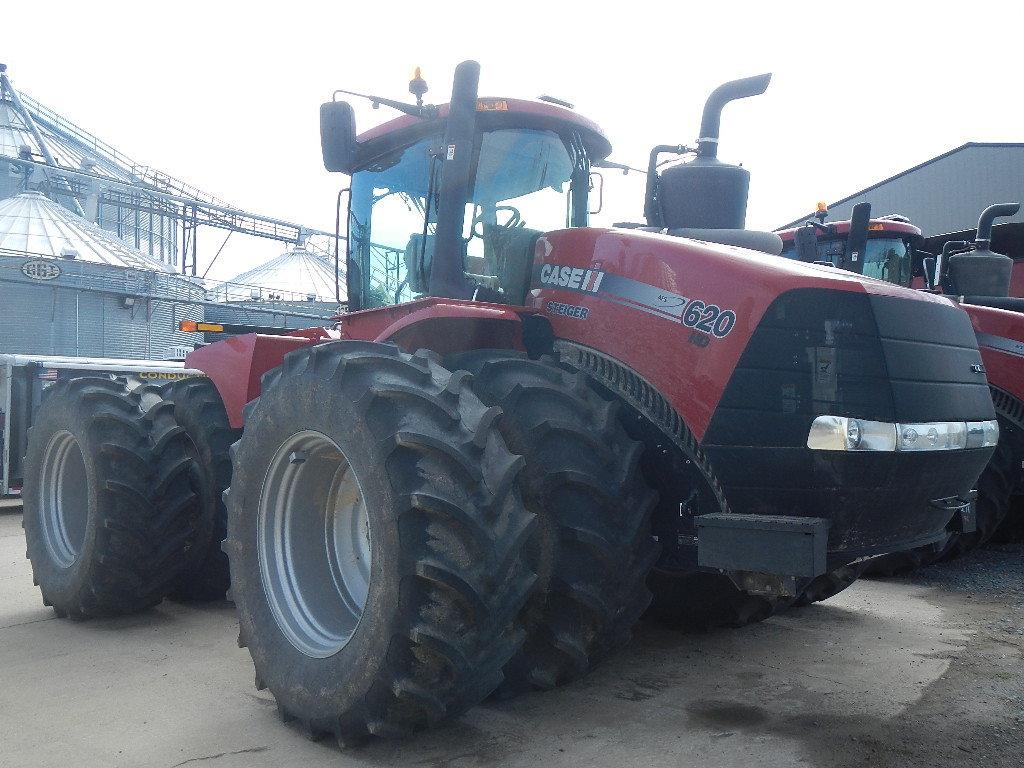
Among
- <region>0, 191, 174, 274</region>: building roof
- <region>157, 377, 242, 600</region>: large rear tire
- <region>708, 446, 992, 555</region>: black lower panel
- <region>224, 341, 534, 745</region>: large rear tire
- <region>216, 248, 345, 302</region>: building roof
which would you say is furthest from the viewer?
<region>216, 248, 345, 302</region>: building roof

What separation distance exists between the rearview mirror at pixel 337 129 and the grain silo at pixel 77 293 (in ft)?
49.1

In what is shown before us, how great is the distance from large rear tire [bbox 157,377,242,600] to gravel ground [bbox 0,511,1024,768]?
227 millimetres

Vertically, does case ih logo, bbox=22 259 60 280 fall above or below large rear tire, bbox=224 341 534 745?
above

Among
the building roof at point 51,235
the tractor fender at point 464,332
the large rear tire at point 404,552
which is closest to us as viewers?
the large rear tire at point 404,552

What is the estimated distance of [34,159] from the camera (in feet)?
108

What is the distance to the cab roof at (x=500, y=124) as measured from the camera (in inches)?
163

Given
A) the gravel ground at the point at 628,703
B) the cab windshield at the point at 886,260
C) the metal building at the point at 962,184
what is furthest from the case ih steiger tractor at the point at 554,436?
the metal building at the point at 962,184

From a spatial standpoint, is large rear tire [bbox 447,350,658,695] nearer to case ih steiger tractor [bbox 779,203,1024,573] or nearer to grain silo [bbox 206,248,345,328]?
case ih steiger tractor [bbox 779,203,1024,573]

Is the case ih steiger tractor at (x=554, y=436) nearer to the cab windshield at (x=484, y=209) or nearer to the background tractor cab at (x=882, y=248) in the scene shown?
the cab windshield at (x=484, y=209)

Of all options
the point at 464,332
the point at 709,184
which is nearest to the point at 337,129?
the point at 464,332

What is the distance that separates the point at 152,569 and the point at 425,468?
2734 millimetres

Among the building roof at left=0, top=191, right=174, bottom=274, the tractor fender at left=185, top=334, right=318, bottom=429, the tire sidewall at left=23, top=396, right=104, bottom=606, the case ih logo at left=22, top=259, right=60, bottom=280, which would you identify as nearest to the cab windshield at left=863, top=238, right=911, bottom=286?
the tractor fender at left=185, top=334, right=318, bottom=429

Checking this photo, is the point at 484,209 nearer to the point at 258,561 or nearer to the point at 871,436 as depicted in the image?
the point at 258,561

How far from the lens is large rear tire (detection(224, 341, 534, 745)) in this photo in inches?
113
